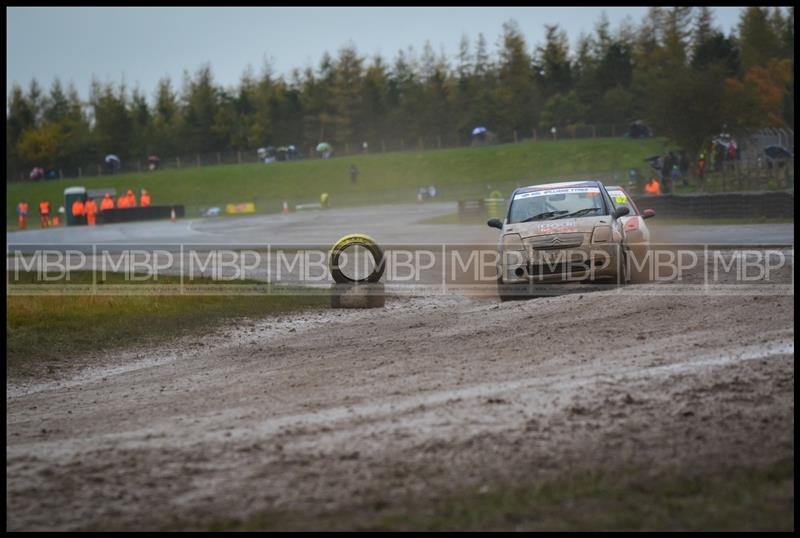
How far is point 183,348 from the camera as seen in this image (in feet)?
44.7

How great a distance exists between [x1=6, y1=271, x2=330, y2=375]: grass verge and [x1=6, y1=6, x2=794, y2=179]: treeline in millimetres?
70059

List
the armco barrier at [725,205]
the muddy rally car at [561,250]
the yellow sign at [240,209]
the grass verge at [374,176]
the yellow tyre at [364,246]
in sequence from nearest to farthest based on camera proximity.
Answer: the muddy rally car at [561,250] → the yellow tyre at [364,246] → the armco barrier at [725,205] → the yellow sign at [240,209] → the grass verge at [374,176]

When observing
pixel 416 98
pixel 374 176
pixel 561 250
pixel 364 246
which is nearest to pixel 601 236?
pixel 561 250

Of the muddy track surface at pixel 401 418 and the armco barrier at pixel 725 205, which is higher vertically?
the armco barrier at pixel 725 205

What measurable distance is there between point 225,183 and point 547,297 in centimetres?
8210

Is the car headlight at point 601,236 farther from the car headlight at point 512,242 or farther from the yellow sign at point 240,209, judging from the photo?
the yellow sign at point 240,209

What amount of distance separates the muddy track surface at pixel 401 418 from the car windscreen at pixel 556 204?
156 inches

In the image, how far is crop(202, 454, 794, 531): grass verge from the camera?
497 cm

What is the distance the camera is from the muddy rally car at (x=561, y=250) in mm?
14656

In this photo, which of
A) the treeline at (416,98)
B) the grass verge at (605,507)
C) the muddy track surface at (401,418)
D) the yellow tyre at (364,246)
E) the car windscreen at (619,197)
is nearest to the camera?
the grass verge at (605,507)

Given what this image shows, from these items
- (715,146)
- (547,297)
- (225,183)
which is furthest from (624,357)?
(225,183)

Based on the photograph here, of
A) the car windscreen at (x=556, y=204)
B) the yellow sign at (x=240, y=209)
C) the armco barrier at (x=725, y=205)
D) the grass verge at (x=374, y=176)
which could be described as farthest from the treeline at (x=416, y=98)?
the car windscreen at (x=556, y=204)

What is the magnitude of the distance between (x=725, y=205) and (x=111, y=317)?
20491 mm

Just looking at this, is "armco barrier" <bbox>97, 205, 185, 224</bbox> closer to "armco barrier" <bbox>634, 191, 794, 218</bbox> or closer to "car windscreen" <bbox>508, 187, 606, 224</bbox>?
"armco barrier" <bbox>634, 191, 794, 218</bbox>
